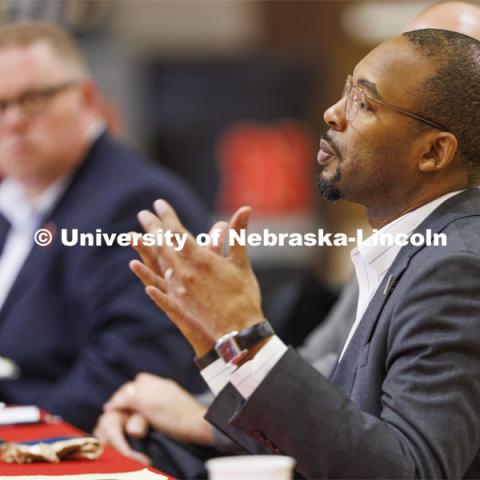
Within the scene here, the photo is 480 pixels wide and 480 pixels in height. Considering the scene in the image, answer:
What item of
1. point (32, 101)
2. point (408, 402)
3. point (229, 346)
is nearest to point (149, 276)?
point (229, 346)

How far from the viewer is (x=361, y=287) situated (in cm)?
160

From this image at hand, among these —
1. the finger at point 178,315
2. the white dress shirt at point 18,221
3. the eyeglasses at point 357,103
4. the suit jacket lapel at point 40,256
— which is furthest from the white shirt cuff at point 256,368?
the white dress shirt at point 18,221

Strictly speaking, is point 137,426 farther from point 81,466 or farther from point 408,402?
point 408,402

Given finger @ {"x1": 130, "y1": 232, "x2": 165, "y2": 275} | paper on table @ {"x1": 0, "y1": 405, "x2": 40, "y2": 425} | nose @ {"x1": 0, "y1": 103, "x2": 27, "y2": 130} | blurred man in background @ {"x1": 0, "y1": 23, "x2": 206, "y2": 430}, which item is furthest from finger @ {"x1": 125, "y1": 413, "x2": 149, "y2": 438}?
nose @ {"x1": 0, "y1": 103, "x2": 27, "y2": 130}

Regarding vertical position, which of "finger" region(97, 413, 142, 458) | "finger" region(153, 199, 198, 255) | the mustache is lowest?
"finger" region(97, 413, 142, 458)

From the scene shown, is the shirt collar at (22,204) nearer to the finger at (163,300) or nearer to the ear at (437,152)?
the finger at (163,300)

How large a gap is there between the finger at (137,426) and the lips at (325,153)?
0.73 metres

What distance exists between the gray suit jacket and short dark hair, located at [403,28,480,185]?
153 millimetres

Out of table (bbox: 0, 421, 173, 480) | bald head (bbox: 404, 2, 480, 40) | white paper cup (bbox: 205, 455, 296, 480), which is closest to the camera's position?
white paper cup (bbox: 205, 455, 296, 480)

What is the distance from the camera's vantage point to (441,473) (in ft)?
4.53

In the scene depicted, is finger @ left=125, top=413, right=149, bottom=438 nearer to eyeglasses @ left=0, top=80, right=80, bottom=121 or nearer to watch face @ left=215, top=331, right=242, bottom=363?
watch face @ left=215, top=331, right=242, bottom=363

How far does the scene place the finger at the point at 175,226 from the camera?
1.41 m

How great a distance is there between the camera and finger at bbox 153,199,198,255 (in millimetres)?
1414

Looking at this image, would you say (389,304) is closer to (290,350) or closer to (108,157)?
(290,350)
